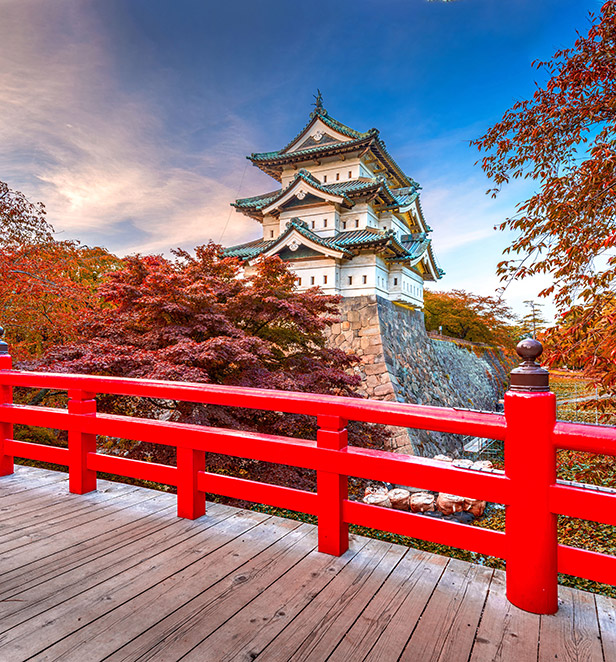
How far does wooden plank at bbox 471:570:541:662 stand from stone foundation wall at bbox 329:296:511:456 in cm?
910

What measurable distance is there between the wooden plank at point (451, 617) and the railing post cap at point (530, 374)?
868 millimetres

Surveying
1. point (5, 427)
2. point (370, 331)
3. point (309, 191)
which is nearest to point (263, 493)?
point (5, 427)

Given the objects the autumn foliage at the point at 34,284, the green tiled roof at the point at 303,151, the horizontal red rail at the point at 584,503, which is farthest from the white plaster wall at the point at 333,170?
the horizontal red rail at the point at 584,503

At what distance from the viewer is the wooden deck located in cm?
135

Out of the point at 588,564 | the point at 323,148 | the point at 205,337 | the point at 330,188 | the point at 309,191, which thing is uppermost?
the point at 323,148

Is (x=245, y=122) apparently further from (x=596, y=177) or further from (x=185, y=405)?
(x=596, y=177)

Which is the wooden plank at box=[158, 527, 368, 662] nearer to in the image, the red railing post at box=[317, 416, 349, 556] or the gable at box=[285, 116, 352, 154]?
the red railing post at box=[317, 416, 349, 556]

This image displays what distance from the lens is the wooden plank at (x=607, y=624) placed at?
1.33 meters

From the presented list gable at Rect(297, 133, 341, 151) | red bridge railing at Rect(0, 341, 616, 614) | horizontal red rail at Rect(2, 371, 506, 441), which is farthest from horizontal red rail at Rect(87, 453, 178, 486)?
gable at Rect(297, 133, 341, 151)

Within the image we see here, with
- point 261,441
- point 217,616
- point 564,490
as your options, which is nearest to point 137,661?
point 217,616

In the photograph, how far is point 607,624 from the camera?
1470mm

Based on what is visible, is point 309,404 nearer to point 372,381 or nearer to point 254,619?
point 254,619

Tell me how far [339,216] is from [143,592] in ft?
45.0

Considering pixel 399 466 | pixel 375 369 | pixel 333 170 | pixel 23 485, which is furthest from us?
pixel 333 170
